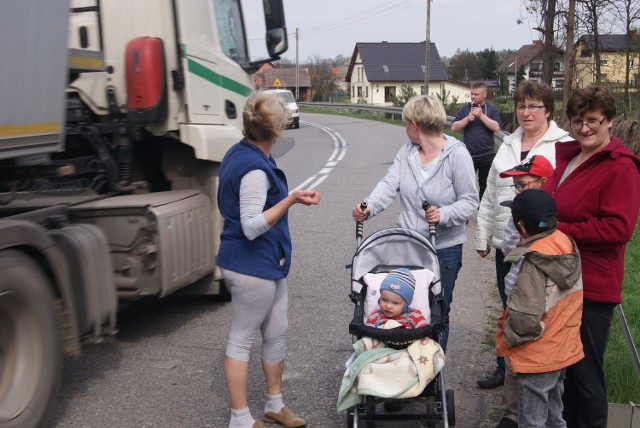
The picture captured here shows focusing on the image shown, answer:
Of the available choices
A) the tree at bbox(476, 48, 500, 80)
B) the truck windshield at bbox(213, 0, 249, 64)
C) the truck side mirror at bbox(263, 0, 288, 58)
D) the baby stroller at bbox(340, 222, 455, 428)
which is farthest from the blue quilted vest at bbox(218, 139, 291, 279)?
the tree at bbox(476, 48, 500, 80)

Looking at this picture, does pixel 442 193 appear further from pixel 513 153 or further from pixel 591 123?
pixel 591 123

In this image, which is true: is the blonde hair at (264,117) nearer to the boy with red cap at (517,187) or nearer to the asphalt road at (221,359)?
the boy with red cap at (517,187)

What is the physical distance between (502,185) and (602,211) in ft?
4.04

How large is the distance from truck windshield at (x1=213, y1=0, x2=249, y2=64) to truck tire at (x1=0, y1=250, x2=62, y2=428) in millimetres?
→ 3348

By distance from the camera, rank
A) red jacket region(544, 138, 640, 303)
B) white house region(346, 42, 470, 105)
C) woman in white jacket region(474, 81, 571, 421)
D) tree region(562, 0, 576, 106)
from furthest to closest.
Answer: white house region(346, 42, 470, 105), tree region(562, 0, 576, 106), woman in white jacket region(474, 81, 571, 421), red jacket region(544, 138, 640, 303)

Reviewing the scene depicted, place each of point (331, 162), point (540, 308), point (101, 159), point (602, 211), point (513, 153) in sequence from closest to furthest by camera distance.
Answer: point (540, 308)
point (602, 211)
point (513, 153)
point (101, 159)
point (331, 162)

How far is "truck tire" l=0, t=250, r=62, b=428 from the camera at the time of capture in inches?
156

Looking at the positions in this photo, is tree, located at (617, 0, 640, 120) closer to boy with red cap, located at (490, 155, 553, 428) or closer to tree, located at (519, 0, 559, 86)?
tree, located at (519, 0, 559, 86)

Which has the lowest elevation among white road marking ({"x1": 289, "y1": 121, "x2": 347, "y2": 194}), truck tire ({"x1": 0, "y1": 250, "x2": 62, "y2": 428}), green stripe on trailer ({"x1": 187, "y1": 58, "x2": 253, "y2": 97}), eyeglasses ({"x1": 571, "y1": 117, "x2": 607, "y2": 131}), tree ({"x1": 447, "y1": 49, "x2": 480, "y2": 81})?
white road marking ({"x1": 289, "y1": 121, "x2": 347, "y2": 194})

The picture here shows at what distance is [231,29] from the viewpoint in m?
7.11

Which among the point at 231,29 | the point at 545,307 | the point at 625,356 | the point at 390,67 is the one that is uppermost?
the point at 390,67

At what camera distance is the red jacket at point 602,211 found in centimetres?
359

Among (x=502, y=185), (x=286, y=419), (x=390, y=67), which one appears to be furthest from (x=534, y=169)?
(x=390, y=67)

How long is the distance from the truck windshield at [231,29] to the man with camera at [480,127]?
298cm
